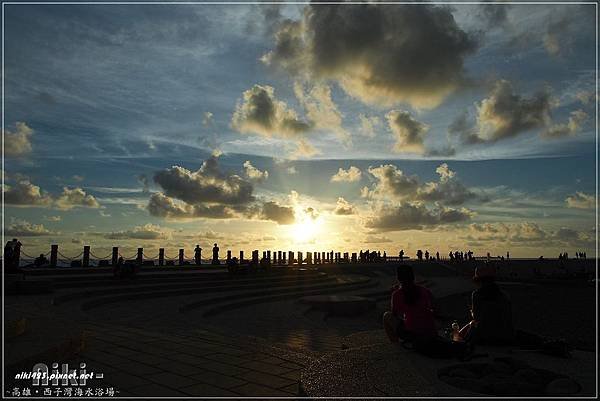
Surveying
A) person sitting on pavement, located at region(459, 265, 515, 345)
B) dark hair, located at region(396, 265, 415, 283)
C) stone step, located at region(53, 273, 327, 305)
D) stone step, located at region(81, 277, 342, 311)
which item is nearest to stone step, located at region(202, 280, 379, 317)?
stone step, located at region(81, 277, 342, 311)

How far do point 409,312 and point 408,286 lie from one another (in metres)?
0.34

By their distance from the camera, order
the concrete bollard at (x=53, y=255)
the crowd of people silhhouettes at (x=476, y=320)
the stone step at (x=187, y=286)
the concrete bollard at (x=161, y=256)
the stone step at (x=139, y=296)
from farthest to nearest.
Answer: the concrete bollard at (x=161, y=256), the concrete bollard at (x=53, y=255), the stone step at (x=187, y=286), the stone step at (x=139, y=296), the crowd of people silhhouettes at (x=476, y=320)

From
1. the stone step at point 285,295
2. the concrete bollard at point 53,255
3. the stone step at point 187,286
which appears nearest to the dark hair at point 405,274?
the stone step at point 285,295

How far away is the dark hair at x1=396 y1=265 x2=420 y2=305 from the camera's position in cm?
575

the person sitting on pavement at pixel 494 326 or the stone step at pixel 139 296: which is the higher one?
the person sitting on pavement at pixel 494 326

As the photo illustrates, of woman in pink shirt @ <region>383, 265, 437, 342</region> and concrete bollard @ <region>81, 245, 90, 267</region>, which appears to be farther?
concrete bollard @ <region>81, 245, 90, 267</region>

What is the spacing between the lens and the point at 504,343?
5.66 m

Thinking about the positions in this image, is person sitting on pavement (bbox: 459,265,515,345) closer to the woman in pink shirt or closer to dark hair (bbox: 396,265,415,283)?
the woman in pink shirt

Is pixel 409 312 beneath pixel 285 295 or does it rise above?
above

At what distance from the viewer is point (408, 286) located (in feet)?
19.1

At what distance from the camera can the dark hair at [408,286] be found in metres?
5.75

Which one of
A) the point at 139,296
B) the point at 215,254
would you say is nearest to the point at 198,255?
the point at 215,254

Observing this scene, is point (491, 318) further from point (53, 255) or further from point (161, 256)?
point (161, 256)

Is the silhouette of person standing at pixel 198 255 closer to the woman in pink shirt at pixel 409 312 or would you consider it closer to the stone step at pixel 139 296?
the stone step at pixel 139 296
